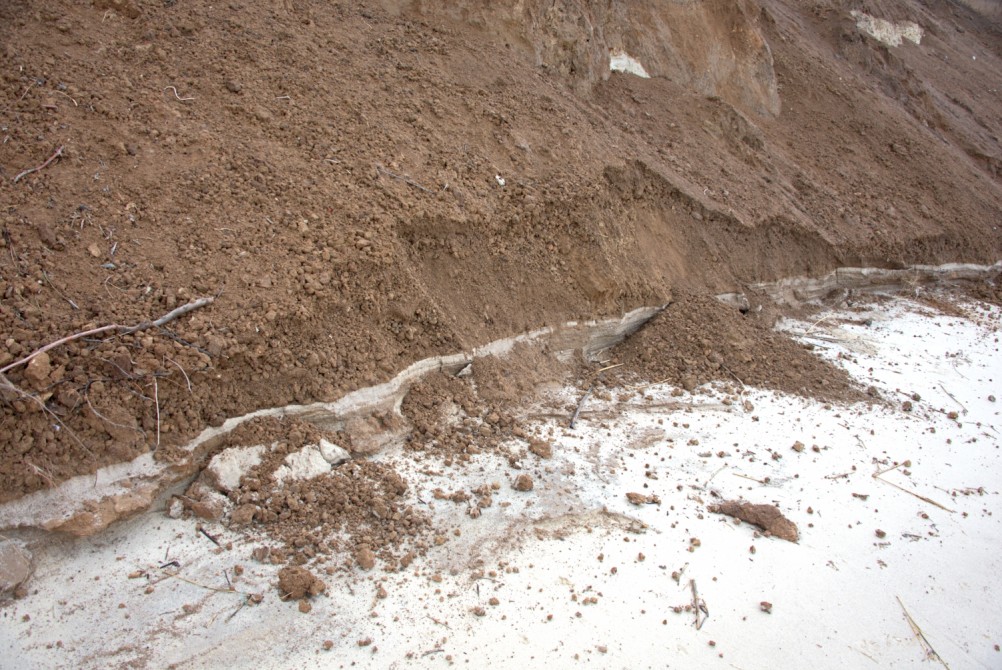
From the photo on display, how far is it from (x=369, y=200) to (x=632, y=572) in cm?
285

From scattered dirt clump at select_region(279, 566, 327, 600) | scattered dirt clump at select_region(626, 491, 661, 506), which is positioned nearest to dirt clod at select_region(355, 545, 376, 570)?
scattered dirt clump at select_region(279, 566, 327, 600)

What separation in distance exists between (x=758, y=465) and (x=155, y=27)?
16.8ft

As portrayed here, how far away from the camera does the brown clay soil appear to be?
11.7 ft

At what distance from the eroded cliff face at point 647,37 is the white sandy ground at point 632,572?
345 centimetres

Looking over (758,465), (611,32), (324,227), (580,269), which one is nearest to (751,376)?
(758,465)

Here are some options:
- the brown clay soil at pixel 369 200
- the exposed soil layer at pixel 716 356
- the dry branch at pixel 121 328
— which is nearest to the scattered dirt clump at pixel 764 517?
the exposed soil layer at pixel 716 356

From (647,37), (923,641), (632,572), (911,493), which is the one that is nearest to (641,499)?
(632,572)

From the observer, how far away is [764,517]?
396cm

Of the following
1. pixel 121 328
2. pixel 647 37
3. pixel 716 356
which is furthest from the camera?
pixel 647 37

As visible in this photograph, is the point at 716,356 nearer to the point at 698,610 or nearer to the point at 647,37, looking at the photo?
the point at 698,610

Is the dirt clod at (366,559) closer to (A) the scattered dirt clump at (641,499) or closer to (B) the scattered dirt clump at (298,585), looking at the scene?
(B) the scattered dirt clump at (298,585)

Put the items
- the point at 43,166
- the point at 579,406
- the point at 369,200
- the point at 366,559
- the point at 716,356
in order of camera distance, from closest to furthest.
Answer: the point at 366,559 < the point at 43,166 < the point at 369,200 < the point at 579,406 < the point at 716,356

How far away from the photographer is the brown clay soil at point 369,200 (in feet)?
11.7

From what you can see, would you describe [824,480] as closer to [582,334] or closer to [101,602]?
[582,334]
